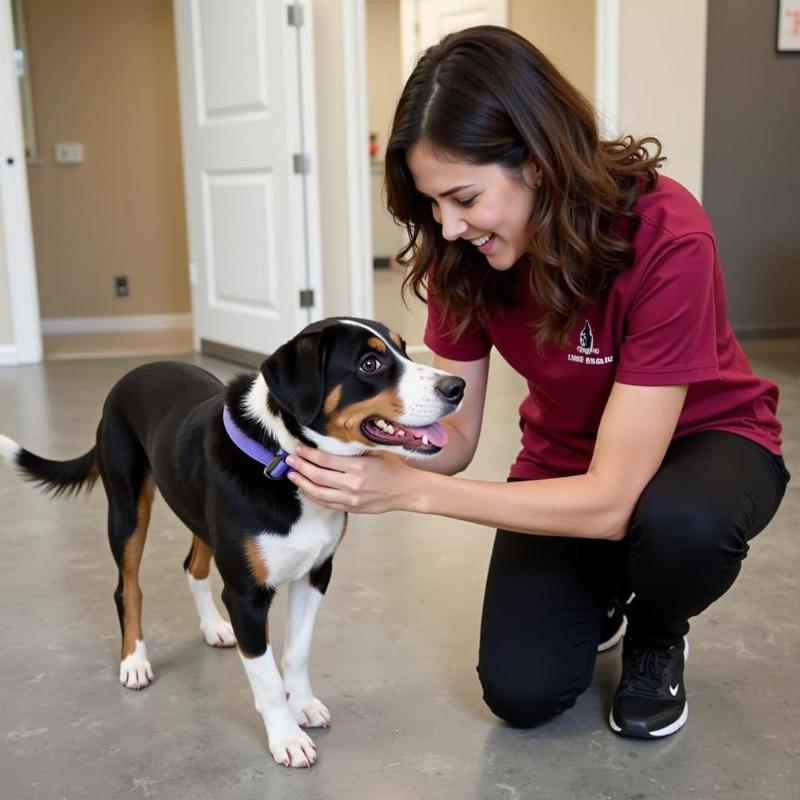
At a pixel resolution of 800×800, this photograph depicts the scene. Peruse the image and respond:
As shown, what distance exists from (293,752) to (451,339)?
0.78 m

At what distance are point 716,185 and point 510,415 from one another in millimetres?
2358

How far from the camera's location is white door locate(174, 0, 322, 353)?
4660mm

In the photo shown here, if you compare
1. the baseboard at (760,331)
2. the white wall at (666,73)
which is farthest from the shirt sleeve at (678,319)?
the baseboard at (760,331)

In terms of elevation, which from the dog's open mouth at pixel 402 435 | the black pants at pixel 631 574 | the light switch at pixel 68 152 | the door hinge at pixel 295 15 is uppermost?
the door hinge at pixel 295 15

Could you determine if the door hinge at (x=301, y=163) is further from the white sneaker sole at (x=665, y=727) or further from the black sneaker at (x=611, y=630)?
the white sneaker sole at (x=665, y=727)

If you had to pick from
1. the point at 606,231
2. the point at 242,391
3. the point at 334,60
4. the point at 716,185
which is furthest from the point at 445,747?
the point at 716,185

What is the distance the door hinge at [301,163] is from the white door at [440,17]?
3.73 feet

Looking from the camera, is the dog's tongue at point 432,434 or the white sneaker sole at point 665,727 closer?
the dog's tongue at point 432,434

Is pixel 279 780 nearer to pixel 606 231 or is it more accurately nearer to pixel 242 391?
pixel 242 391

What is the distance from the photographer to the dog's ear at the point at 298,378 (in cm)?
145

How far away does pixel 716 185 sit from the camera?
219 inches

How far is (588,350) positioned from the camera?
67.2 inches

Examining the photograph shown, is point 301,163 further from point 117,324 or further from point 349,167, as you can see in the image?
point 117,324

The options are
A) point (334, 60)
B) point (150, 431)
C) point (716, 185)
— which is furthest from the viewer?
point (716, 185)
